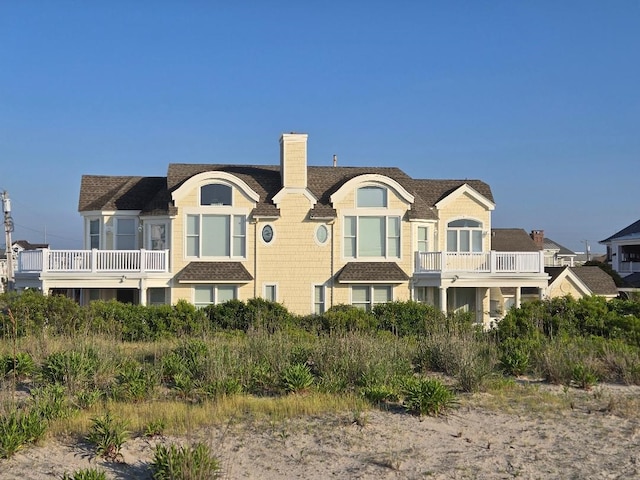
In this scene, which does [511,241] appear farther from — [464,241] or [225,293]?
[225,293]

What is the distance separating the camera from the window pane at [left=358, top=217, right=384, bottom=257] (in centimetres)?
2853

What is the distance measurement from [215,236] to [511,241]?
2204 cm

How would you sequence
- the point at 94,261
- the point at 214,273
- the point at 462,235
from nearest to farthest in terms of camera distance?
the point at 94,261 < the point at 214,273 < the point at 462,235

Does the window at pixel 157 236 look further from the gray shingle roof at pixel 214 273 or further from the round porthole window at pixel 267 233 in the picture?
the round porthole window at pixel 267 233

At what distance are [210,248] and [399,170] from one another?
31.8ft

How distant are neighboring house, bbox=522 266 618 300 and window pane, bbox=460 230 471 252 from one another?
6060 mm

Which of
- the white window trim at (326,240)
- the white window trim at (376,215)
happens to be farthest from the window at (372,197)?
the white window trim at (326,240)

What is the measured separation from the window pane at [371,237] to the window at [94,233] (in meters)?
10.9

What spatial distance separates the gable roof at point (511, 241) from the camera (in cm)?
4159

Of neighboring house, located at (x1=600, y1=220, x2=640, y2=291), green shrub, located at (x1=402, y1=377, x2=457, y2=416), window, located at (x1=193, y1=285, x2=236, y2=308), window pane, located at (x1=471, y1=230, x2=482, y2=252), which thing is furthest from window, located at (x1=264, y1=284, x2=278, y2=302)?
neighboring house, located at (x1=600, y1=220, x2=640, y2=291)

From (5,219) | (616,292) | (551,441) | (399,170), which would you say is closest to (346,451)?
(551,441)

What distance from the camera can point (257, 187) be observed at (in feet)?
93.0

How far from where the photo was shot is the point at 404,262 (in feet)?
93.8

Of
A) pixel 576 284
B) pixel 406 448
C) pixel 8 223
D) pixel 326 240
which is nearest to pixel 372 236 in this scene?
pixel 326 240
